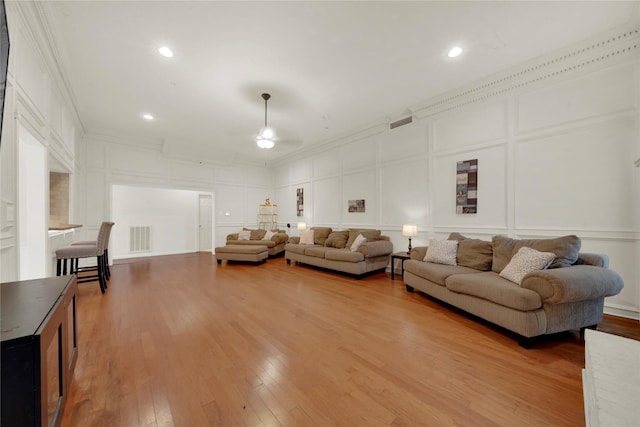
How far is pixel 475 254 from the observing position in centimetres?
324

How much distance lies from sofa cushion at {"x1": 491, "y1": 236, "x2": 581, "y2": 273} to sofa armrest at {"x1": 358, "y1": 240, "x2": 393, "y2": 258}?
6.20 ft

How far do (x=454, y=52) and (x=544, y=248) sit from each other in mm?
2513

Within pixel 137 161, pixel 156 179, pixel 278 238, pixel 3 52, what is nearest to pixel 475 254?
pixel 3 52

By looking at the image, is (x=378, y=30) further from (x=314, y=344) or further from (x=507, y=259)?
(x=314, y=344)

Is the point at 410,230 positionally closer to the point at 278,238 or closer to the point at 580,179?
the point at 580,179

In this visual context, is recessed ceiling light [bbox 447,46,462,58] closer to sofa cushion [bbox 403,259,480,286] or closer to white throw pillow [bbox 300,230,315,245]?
sofa cushion [bbox 403,259,480,286]

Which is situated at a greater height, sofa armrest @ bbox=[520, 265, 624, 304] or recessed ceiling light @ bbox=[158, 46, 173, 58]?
recessed ceiling light @ bbox=[158, 46, 173, 58]

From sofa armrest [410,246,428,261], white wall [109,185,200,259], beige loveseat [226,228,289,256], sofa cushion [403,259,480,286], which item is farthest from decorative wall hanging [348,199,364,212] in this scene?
white wall [109,185,200,259]

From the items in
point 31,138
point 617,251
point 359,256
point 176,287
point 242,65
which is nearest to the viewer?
point 31,138

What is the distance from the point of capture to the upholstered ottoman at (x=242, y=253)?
18.9 ft

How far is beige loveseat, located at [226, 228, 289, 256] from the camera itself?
6.55 metres

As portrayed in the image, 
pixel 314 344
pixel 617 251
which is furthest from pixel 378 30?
pixel 617 251

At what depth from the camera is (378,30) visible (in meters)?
2.56

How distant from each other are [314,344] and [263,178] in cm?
722
